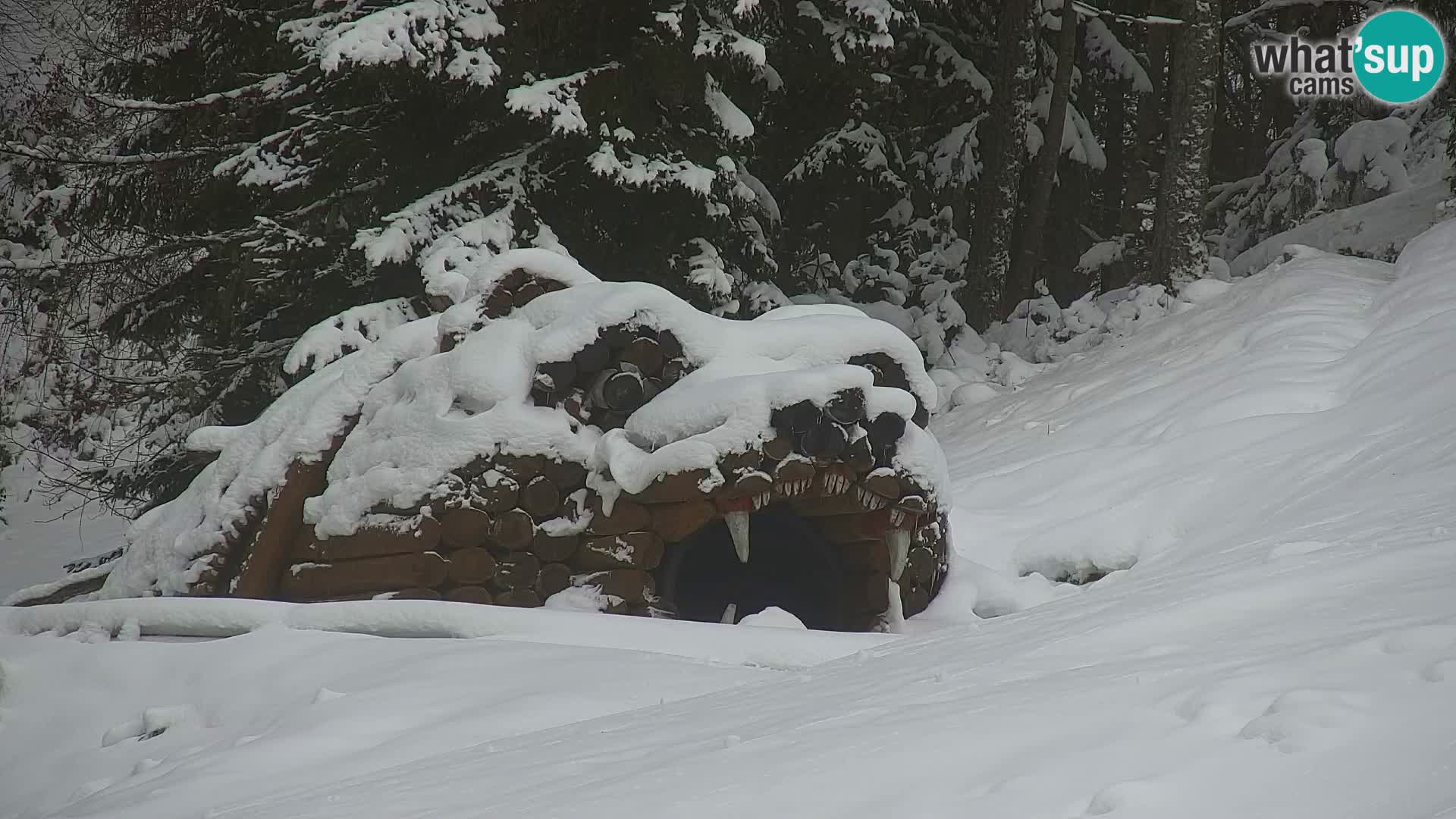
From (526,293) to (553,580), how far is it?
1320 mm

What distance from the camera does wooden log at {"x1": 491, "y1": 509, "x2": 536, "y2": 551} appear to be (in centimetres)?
475

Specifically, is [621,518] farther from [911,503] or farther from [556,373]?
[911,503]

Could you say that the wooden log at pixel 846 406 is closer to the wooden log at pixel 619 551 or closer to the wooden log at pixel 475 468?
the wooden log at pixel 619 551

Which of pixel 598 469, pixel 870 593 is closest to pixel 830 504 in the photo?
pixel 870 593

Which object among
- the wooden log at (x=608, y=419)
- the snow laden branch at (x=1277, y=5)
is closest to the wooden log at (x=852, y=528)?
the wooden log at (x=608, y=419)

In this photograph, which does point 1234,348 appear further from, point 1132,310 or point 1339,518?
point 1339,518

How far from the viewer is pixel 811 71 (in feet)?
34.9

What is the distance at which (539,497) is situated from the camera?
188 inches

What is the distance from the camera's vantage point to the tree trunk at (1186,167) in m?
9.67

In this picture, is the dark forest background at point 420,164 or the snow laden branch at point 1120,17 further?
the snow laden branch at point 1120,17

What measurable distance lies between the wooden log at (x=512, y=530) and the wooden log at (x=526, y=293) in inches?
40.7

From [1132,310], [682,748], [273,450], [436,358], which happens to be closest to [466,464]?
[436,358]

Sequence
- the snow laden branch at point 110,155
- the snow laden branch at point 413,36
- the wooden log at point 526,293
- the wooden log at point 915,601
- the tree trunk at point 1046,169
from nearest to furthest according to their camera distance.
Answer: the wooden log at point 915,601, the wooden log at point 526,293, the snow laden branch at point 413,36, the snow laden branch at point 110,155, the tree trunk at point 1046,169

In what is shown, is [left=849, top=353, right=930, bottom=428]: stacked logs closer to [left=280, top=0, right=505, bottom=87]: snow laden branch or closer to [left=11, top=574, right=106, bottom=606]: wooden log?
[left=11, top=574, right=106, bottom=606]: wooden log
